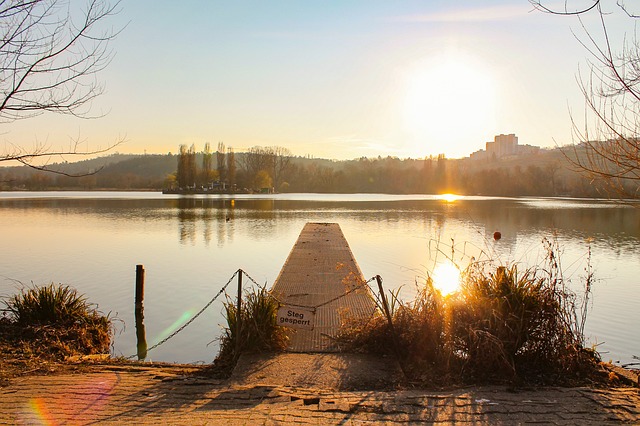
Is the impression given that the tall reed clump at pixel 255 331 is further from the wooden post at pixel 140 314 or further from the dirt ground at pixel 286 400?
the wooden post at pixel 140 314

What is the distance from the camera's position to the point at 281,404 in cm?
437

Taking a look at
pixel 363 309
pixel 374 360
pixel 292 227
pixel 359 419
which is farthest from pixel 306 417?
pixel 292 227

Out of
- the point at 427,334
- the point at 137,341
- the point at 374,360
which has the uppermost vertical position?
the point at 427,334

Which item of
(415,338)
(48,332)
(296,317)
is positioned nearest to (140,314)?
(48,332)

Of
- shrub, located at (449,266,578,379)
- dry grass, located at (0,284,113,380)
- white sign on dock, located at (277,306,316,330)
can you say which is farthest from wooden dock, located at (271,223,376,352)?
dry grass, located at (0,284,113,380)

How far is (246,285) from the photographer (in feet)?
40.9

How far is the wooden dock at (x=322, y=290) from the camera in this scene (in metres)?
6.92

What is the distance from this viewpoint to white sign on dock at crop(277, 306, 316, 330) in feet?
19.4

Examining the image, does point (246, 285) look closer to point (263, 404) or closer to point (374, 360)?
point (374, 360)

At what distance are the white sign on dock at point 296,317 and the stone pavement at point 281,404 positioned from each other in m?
1.09

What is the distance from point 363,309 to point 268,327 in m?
2.42

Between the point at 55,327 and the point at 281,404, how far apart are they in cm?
473

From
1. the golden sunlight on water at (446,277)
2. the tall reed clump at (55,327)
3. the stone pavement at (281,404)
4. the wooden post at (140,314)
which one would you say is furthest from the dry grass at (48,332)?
the golden sunlight on water at (446,277)

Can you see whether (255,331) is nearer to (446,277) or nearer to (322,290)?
(322,290)
